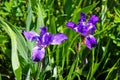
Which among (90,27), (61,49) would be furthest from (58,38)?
(61,49)

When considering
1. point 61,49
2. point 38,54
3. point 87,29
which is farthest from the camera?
point 61,49

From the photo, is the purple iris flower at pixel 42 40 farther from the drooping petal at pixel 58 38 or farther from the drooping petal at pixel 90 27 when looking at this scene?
the drooping petal at pixel 90 27

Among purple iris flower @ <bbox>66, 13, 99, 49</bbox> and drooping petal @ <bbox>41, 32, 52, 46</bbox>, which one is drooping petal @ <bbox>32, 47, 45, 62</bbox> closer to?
drooping petal @ <bbox>41, 32, 52, 46</bbox>

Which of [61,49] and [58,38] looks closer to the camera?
[58,38]

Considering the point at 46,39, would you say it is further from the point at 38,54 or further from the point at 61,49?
the point at 61,49

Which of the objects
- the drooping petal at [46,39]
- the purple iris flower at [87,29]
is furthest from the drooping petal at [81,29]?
the drooping petal at [46,39]

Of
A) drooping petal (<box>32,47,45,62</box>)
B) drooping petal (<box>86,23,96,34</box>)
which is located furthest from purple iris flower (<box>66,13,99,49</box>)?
drooping petal (<box>32,47,45,62</box>)

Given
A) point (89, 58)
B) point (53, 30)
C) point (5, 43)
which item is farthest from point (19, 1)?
point (89, 58)

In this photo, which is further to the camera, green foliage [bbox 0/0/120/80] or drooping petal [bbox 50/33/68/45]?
green foliage [bbox 0/0/120/80]

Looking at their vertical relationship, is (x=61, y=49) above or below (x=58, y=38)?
below
